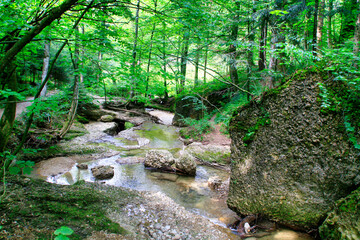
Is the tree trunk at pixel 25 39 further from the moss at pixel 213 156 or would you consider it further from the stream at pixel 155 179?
the moss at pixel 213 156

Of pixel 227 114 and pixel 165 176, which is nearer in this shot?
pixel 165 176

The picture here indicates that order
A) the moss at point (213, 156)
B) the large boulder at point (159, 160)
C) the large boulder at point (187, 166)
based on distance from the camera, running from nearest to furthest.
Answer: the large boulder at point (187, 166), the large boulder at point (159, 160), the moss at point (213, 156)

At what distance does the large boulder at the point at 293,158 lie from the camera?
345 centimetres

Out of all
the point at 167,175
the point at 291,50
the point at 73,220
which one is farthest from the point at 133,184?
the point at 291,50

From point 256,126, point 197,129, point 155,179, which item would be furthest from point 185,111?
point 256,126

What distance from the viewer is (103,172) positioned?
6246mm

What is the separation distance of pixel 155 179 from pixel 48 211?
3777 mm

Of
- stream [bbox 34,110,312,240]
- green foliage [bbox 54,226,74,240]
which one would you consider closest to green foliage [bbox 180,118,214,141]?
stream [bbox 34,110,312,240]

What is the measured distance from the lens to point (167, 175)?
6785 millimetres

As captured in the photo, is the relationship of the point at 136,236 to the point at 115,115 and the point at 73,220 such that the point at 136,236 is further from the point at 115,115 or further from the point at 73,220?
the point at 115,115

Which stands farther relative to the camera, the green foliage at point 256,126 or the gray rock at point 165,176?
the gray rock at point 165,176

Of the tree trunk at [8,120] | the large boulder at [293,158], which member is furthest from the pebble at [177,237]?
the tree trunk at [8,120]

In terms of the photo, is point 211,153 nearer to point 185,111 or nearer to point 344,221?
point 344,221

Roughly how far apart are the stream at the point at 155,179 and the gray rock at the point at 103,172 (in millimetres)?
140
